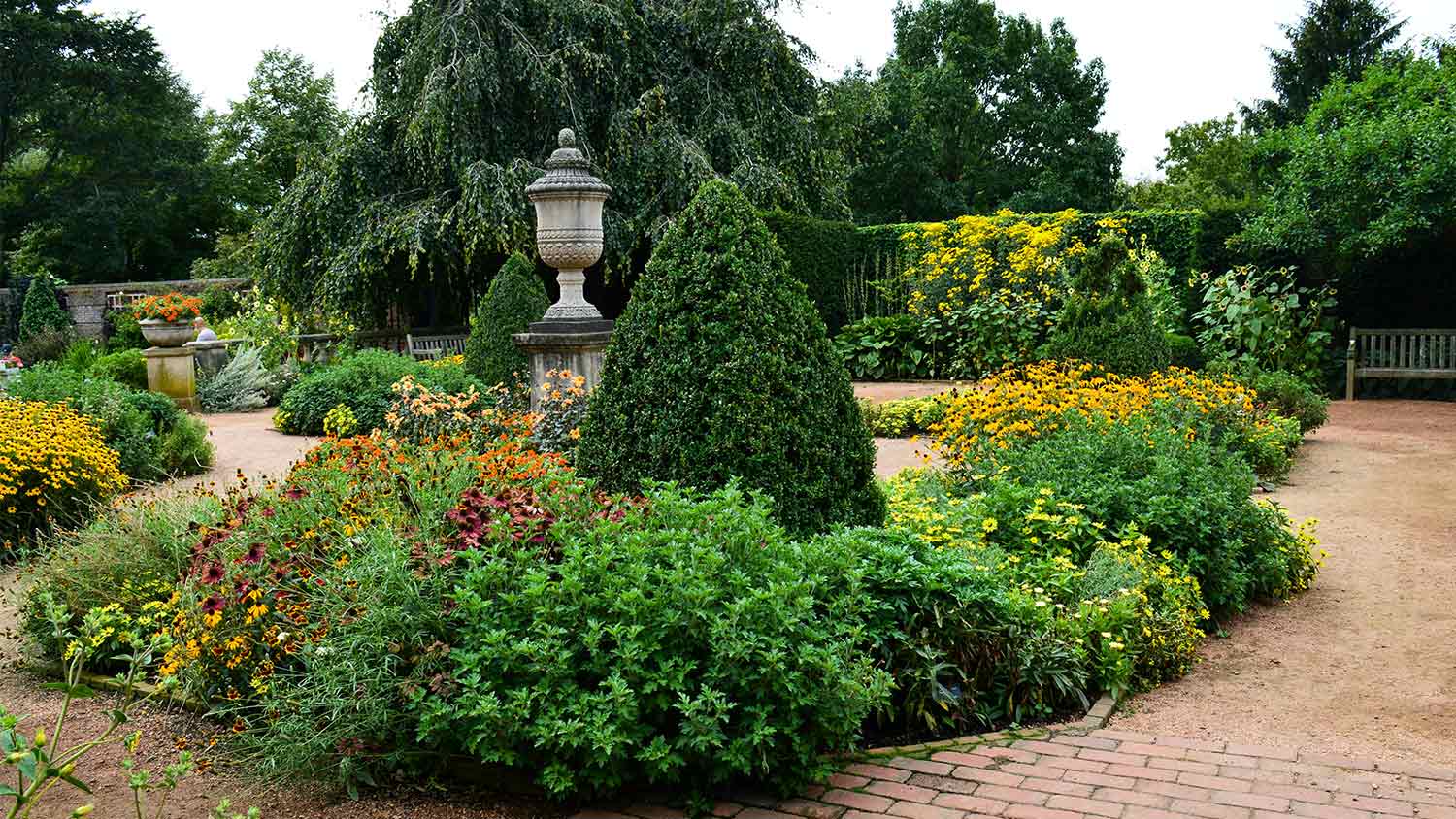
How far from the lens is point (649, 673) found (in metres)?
2.85

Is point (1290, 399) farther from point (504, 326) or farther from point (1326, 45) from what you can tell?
point (1326, 45)

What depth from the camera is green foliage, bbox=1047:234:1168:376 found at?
8.41m

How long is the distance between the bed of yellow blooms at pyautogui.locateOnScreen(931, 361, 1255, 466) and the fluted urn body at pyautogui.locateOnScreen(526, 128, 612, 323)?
3.50 meters

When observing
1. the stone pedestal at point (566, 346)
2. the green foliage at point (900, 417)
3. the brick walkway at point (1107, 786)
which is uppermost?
the stone pedestal at point (566, 346)

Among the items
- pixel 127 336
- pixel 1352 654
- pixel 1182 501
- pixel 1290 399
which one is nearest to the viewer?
pixel 1352 654

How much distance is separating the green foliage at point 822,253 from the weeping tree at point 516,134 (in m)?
0.46

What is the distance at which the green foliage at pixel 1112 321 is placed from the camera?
841 centimetres

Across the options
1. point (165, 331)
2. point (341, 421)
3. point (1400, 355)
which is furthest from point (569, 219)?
point (1400, 355)

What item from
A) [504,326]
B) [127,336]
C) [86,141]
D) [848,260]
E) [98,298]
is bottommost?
[127,336]

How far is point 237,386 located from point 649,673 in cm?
1267

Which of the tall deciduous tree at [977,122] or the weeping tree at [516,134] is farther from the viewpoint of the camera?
the tall deciduous tree at [977,122]

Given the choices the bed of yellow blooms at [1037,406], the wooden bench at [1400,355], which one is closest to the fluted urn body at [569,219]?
the bed of yellow blooms at [1037,406]

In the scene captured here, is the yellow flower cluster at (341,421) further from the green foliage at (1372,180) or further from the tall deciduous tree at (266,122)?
the tall deciduous tree at (266,122)

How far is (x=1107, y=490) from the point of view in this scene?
5.18m
